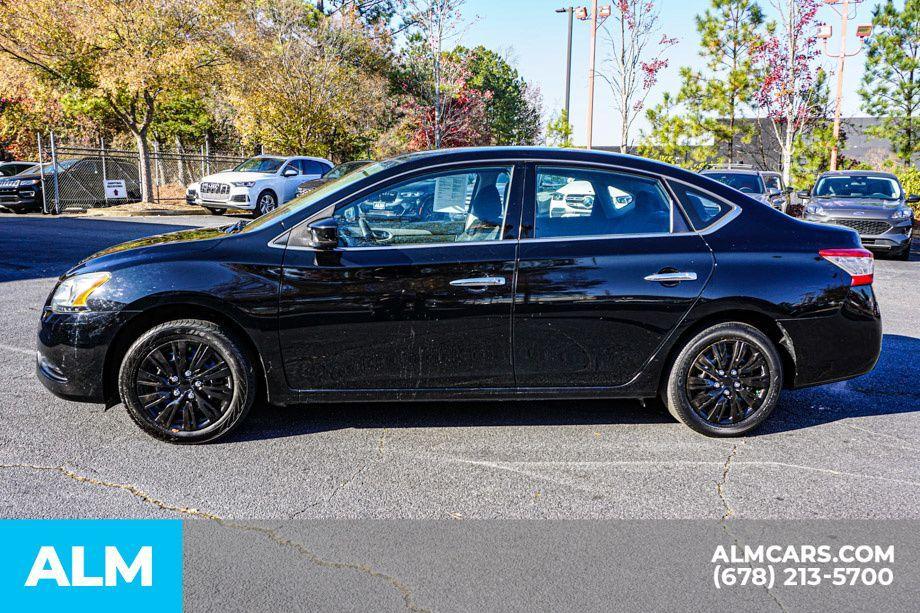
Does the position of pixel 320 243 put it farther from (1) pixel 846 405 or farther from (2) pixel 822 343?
(1) pixel 846 405

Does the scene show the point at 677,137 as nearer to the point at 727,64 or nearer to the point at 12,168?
the point at 727,64

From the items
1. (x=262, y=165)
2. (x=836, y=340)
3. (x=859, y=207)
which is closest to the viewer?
(x=836, y=340)

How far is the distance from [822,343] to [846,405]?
0.97 metres

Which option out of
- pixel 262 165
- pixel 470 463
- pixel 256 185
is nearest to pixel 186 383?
pixel 470 463

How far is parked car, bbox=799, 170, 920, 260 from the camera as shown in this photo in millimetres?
15023

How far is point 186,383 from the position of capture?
4305 mm

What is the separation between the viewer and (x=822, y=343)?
15.4ft

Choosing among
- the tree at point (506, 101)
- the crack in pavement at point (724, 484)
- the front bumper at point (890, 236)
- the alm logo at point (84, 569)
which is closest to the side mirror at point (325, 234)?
the alm logo at point (84, 569)

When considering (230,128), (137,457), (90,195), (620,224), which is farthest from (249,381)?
(230,128)

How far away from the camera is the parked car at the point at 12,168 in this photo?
2423 centimetres

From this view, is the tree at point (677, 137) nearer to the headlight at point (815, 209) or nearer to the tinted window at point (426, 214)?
the headlight at point (815, 209)

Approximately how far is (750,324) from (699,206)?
2.62 feet

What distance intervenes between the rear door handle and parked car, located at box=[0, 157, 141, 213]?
21854 millimetres

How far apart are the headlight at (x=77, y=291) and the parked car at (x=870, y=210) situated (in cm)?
1446
